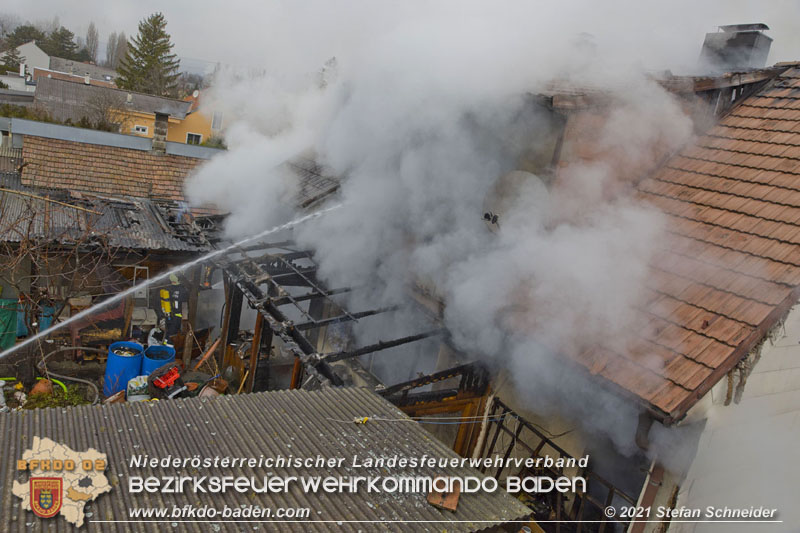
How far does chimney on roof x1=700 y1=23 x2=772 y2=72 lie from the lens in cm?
810

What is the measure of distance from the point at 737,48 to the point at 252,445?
901 centimetres

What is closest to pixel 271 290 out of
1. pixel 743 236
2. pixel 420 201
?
pixel 420 201

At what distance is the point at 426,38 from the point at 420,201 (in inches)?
115

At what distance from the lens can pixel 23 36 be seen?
191 ft

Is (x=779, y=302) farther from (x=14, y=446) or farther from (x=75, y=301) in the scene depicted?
(x=75, y=301)

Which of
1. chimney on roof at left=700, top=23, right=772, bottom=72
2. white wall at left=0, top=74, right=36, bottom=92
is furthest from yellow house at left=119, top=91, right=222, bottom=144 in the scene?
chimney on roof at left=700, top=23, right=772, bottom=72

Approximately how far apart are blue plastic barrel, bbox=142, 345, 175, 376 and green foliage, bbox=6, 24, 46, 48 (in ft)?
214

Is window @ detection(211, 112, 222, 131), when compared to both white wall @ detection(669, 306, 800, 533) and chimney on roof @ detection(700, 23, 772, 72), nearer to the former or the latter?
chimney on roof @ detection(700, 23, 772, 72)

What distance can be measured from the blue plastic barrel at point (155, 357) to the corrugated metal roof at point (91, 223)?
2099mm

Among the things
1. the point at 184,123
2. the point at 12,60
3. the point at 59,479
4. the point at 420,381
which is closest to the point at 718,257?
the point at 420,381

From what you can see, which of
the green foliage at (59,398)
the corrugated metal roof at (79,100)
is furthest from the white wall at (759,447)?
the corrugated metal roof at (79,100)

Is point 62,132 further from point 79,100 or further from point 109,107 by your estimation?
point 79,100

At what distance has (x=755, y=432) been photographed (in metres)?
5.43

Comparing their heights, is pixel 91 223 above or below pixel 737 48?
below
